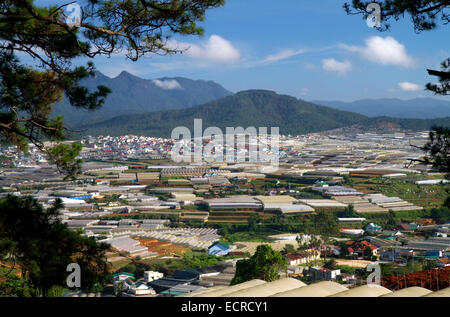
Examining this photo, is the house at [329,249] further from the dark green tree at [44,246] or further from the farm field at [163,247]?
the dark green tree at [44,246]

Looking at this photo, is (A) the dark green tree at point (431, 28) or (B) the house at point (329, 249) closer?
(A) the dark green tree at point (431, 28)

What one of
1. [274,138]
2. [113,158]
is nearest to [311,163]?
[113,158]

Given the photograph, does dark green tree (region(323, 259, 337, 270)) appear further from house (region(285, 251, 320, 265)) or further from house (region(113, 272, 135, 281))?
house (region(113, 272, 135, 281))

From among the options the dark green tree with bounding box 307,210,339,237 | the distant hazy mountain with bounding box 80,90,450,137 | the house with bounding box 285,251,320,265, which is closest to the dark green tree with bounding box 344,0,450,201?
the house with bounding box 285,251,320,265

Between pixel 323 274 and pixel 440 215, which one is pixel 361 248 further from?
pixel 440 215

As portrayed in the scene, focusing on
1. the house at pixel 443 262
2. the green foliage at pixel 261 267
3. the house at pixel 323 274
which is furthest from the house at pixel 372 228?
the green foliage at pixel 261 267
